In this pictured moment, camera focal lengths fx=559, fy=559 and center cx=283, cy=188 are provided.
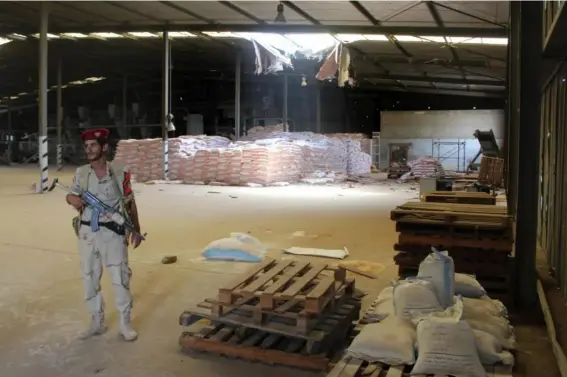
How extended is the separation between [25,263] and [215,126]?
25838 millimetres

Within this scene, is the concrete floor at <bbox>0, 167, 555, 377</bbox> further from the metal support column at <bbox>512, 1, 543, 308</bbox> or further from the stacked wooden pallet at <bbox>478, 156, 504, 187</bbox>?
the stacked wooden pallet at <bbox>478, 156, 504, 187</bbox>

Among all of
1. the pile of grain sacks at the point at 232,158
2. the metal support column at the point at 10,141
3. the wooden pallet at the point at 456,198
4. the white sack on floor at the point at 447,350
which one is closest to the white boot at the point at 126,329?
the white sack on floor at the point at 447,350

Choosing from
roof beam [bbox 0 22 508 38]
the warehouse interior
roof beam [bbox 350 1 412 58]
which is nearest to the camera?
the warehouse interior

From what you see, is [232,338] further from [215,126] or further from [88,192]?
[215,126]

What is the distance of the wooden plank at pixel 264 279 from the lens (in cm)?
398

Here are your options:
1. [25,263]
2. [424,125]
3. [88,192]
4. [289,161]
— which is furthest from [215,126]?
[88,192]

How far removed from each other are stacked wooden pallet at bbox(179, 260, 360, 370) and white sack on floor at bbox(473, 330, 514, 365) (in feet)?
3.07

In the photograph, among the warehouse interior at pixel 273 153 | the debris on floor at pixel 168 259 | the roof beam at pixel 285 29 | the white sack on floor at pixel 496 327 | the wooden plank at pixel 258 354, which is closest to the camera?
the wooden plank at pixel 258 354

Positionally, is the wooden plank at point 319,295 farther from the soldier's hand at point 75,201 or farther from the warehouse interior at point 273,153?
the soldier's hand at point 75,201

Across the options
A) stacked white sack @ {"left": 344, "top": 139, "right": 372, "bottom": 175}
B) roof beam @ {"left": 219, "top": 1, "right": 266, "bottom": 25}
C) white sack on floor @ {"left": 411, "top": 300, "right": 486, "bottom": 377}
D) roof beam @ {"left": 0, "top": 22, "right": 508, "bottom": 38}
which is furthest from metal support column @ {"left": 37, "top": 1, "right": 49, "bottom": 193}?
white sack on floor @ {"left": 411, "top": 300, "right": 486, "bottom": 377}

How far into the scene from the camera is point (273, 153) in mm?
18203

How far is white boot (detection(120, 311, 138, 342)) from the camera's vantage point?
4.11 meters

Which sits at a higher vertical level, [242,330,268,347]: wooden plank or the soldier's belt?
the soldier's belt

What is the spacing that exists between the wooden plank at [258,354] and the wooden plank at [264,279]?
1.32ft
